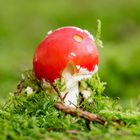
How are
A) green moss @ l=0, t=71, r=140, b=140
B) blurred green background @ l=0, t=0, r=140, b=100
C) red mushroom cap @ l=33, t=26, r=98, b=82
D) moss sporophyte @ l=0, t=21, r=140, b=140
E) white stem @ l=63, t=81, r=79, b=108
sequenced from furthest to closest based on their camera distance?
blurred green background @ l=0, t=0, r=140, b=100, white stem @ l=63, t=81, r=79, b=108, red mushroom cap @ l=33, t=26, r=98, b=82, moss sporophyte @ l=0, t=21, r=140, b=140, green moss @ l=0, t=71, r=140, b=140

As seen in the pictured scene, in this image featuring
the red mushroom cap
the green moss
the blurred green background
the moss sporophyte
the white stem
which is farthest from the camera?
the blurred green background

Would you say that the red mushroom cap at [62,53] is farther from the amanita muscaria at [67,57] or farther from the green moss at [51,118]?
the green moss at [51,118]

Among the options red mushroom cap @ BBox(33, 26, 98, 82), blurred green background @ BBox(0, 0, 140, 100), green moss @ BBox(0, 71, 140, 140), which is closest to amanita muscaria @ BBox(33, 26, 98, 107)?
red mushroom cap @ BBox(33, 26, 98, 82)

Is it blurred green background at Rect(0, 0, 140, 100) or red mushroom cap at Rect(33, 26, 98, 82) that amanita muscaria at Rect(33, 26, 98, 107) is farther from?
blurred green background at Rect(0, 0, 140, 100)

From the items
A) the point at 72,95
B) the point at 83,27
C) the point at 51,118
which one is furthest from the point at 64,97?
the point at 83,27

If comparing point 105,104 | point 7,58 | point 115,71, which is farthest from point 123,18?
point 105,104

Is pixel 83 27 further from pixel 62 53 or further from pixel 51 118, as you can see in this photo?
pixel 51 118
